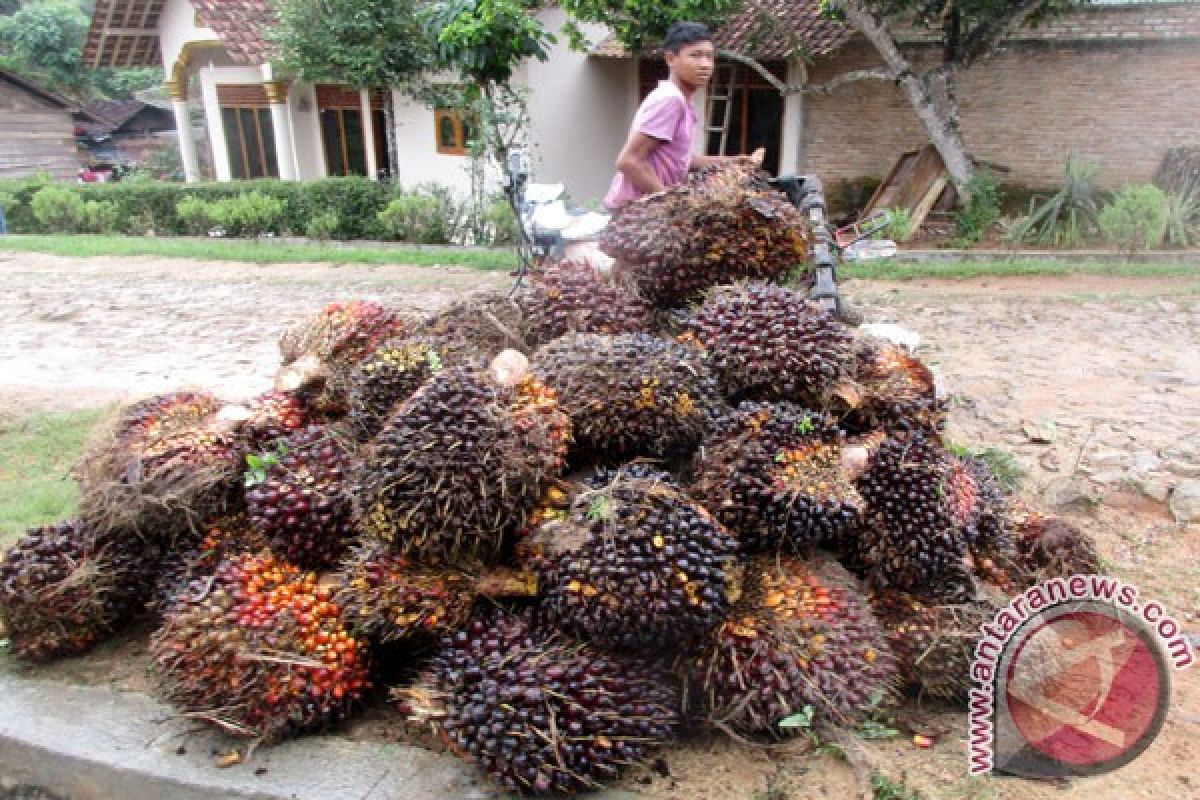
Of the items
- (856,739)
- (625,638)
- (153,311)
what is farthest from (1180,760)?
(153,311)

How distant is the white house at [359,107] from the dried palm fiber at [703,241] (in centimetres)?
1263

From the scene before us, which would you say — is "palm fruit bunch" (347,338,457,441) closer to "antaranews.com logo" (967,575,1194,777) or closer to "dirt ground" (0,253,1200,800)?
"dirt ground" (0,253,1200,800)

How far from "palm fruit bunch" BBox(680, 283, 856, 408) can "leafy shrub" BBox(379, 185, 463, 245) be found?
12.5 metres

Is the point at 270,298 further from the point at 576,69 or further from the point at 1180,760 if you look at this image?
the point at 1180,760

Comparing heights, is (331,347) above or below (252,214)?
above

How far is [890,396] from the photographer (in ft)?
8.29

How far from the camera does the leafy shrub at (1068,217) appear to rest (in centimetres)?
1221

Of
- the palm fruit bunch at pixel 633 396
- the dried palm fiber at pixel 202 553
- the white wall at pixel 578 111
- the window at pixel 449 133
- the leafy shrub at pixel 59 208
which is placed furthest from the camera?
the leafy shrub at pixel 59 208

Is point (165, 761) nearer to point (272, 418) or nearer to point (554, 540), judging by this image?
point (272, 418)

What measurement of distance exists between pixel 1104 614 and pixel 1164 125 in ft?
48.0

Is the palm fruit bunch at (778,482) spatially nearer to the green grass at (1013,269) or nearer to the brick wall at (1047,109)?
the green grass at (1013,269)

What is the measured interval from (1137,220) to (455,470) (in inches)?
475

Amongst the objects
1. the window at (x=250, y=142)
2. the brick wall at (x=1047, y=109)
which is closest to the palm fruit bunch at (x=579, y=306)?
the brick wall at (x=1047, y=109)

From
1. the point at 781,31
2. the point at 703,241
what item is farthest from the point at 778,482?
the point at 781,31
